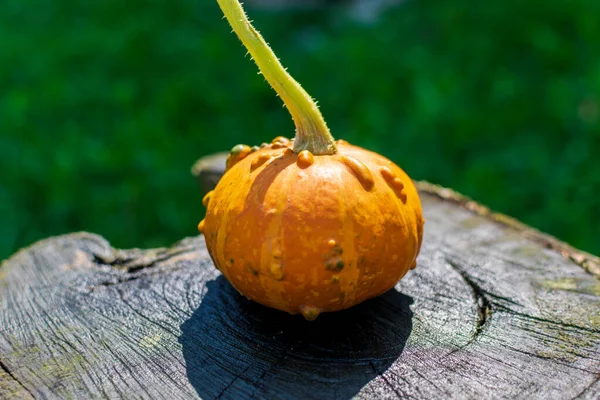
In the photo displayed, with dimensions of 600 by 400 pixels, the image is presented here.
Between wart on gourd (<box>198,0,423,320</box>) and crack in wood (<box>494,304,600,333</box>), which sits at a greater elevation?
wart on gourd (<box>198,0,423,320</box>)

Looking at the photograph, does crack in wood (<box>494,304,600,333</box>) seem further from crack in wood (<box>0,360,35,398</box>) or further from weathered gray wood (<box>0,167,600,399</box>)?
crack in wood (<box>0,360,35,398</box>)

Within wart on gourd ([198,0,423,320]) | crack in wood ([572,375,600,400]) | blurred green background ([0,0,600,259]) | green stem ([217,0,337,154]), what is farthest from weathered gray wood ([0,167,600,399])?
blurred green background ([0,0,600,259])

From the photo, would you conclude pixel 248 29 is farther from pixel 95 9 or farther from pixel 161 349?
pixel 95 9

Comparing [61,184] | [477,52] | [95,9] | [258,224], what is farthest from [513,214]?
[95,9]

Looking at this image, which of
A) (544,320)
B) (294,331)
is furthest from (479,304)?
(294,331)

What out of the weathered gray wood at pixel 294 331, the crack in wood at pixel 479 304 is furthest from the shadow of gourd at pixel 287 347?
the crack in wood at pixel 479 304
